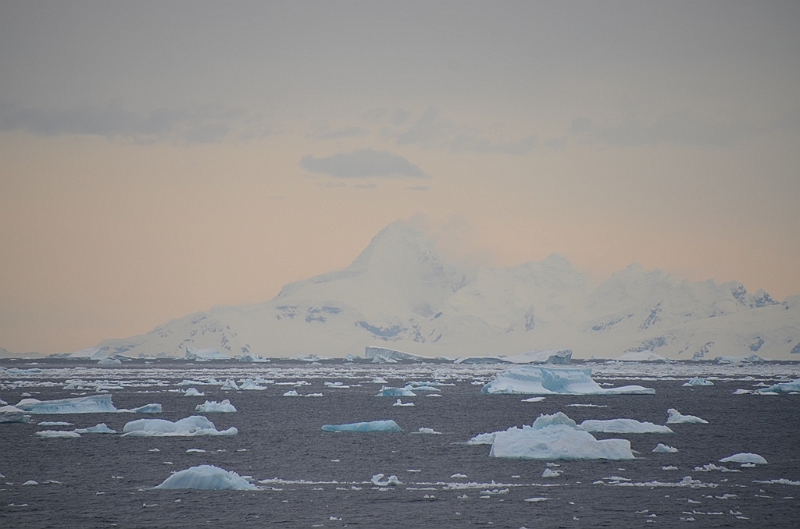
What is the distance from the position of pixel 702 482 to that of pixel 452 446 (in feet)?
26.4

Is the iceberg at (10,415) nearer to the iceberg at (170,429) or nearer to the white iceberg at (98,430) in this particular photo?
the white iceberg at (98,430)

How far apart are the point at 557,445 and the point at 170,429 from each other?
1161 cm

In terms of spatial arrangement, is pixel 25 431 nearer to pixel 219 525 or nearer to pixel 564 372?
pixel 219 525

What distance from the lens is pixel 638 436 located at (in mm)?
27359

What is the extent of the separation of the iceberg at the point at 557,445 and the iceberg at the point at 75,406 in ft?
56.2

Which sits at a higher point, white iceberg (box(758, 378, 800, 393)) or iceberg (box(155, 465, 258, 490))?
iceberg (box(155, 465, 258, 490))

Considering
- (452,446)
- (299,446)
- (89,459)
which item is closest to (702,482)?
(452,446)

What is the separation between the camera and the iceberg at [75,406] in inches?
1352

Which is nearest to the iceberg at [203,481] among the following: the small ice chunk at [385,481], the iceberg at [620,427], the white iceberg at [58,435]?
the small ice chunk at [385,481]

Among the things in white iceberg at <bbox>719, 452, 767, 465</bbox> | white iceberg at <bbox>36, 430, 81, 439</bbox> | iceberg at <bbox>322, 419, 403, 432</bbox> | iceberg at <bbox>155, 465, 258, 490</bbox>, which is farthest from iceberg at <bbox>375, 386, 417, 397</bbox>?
iceberg at <bbox>155, 465, 258, 490</bbox>

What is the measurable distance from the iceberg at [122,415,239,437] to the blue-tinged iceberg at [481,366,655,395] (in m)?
22.8

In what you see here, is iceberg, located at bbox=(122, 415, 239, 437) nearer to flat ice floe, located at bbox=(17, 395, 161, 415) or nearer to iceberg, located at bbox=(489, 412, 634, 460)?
flat ice floe, located at bbox=(17, 395, 161, 415)

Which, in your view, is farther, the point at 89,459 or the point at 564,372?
the point at 564,372

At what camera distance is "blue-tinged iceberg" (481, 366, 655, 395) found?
47.8 meters
